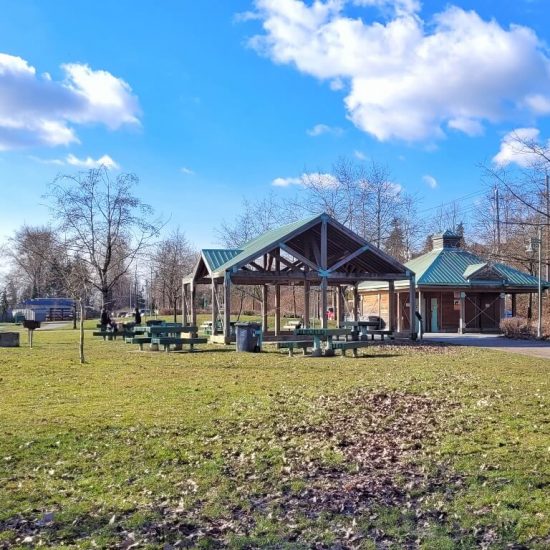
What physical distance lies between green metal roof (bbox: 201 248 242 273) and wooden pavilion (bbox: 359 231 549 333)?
10250 millimetres

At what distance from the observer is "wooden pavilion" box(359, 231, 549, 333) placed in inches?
1293

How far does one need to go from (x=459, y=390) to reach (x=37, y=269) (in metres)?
73.2

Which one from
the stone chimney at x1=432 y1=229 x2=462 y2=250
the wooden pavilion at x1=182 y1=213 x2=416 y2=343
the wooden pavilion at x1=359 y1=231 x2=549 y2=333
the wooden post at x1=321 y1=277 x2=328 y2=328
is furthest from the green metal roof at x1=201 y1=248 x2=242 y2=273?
the stone chimney at x1=432 y1=229 x2=462 y2=250

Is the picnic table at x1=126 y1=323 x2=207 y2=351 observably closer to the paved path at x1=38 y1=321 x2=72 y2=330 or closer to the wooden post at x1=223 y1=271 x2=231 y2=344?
the wooden post at x1=223 y1=271 x2=231 y2=344

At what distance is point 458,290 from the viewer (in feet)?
110

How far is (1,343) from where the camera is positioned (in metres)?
22.8

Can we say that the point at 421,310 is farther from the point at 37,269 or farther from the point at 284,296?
the point at 37,269

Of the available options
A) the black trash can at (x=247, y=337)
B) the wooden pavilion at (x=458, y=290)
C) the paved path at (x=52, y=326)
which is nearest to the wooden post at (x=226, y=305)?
the black trash can at (x=247, y=337)

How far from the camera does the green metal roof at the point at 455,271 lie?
107 ft

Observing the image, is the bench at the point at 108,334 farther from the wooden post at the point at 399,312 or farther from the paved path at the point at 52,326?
the paved path at the point at 52,326

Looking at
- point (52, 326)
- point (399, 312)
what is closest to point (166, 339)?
point (399, 312)

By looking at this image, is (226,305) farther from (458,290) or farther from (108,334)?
(458,290)

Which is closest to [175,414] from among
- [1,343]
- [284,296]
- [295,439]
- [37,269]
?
[295,439]

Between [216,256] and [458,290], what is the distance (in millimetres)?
14538
